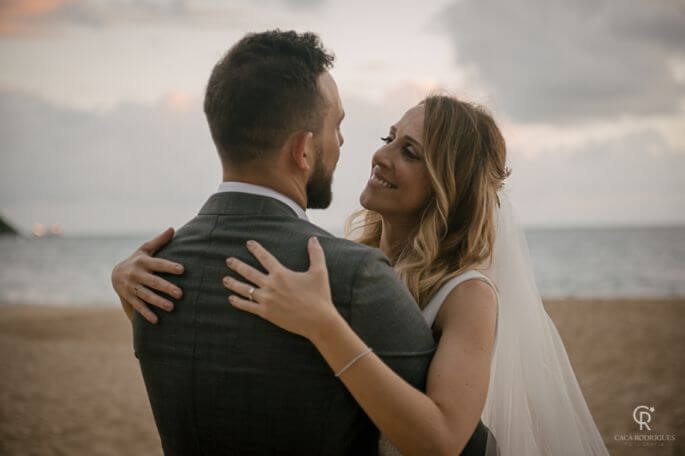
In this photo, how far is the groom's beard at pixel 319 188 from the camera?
84.9 inches

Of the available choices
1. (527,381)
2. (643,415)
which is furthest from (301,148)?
(643,415)

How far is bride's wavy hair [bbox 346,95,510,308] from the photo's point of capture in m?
3.12

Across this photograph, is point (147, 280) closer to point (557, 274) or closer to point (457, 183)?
point (457, 183)

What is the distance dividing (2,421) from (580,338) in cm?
1311

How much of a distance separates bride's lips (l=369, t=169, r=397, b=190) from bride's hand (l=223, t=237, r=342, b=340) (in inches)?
60.8

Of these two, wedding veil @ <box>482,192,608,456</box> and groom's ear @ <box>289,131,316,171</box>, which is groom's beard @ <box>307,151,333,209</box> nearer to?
groom's ear @ <box>289,131,316,171</box>

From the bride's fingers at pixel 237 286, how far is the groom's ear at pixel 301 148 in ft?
1.68

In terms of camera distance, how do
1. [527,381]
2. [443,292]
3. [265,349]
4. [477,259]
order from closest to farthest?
[265,349]
[443,292]
[477,259]
[527,381]

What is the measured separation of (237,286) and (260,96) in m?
0.68

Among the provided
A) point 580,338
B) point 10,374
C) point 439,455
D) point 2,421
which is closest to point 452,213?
point 439,455

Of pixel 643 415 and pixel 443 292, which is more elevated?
pixel 443 292

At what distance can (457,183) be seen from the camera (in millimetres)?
3207

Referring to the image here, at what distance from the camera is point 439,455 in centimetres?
186

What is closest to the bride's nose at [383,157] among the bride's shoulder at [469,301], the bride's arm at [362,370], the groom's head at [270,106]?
the bride's shoulder at [469,301]
